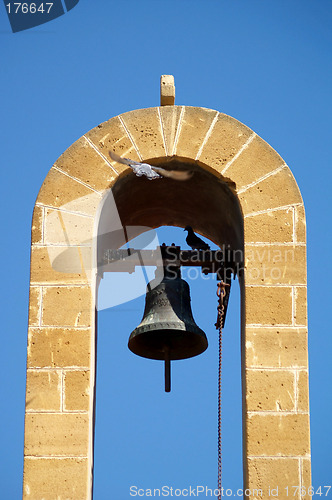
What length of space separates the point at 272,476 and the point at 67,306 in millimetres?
1765

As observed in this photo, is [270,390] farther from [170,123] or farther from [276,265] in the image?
[170,123]

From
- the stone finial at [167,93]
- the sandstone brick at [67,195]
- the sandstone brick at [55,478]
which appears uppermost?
the stone finial at [167,93]

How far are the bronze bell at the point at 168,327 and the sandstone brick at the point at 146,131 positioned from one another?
89 cm

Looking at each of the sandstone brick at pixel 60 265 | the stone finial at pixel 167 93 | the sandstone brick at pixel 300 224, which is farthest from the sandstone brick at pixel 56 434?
the stone finial at pixel 167 93

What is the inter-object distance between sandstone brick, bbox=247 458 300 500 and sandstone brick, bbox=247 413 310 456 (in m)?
0.05

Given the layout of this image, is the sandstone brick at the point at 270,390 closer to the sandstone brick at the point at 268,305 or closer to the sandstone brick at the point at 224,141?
the sandstone brick at the point at 268,305

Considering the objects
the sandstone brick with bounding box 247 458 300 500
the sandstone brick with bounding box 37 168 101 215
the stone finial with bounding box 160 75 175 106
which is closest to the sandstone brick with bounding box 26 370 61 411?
the sandstone brick with bounding box 37 168 101 215

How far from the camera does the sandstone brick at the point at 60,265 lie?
8.41 m

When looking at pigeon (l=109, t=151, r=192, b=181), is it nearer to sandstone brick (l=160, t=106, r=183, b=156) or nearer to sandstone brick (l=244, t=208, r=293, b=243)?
sandstone brick (l=160, t=106, r=183, b=156)

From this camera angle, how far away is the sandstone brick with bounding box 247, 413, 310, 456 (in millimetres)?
7910

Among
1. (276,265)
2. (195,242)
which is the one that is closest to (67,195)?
(195,242)

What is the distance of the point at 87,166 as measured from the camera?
28.9 feet

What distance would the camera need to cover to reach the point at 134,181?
9.12 m

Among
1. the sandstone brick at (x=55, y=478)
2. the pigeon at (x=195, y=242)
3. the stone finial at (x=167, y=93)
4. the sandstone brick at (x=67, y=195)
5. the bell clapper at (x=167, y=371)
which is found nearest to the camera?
Result: the sandstone brick at (x=55, y=478)
